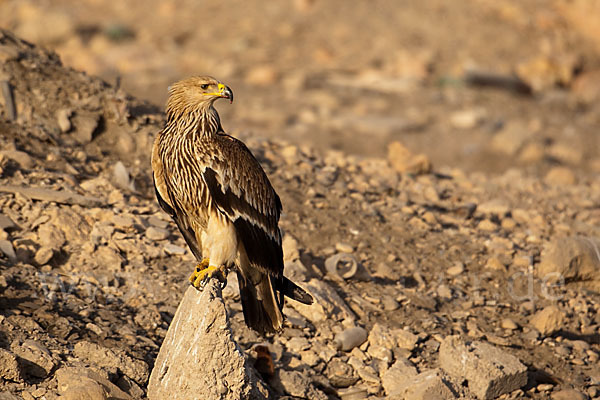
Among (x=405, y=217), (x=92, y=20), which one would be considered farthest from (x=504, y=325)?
(x=92, y=20)

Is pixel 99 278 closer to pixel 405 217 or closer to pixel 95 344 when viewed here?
pixel 95 344

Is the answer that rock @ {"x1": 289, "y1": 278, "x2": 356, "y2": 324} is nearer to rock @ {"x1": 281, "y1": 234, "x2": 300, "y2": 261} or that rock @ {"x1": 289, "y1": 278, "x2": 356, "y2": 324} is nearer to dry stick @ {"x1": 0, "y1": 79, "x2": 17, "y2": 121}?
rock @ {"x1": 281, "y1": 234, "x2": 300, "y2": 261}

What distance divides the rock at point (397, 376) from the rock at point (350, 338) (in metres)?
0.34

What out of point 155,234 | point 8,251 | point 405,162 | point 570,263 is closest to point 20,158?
point 8,251

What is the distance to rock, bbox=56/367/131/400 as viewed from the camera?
468cm

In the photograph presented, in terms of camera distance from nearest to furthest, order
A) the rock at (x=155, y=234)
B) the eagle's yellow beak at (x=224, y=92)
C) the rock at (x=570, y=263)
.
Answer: the eagle's yellow beak at (x=224, y=92)
the rock at (x=155, y=234)
the rock at (x=570, y=263)

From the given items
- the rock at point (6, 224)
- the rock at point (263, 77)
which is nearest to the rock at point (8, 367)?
the rock at point (6, 224)

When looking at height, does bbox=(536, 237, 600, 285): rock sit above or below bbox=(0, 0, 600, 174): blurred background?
below

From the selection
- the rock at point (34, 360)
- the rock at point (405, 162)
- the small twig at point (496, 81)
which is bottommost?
the rock at point (34, 360)

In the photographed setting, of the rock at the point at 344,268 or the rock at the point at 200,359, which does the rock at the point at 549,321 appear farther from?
the rock at the point at 200,359

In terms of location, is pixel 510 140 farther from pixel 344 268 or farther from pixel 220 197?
pixel 220 197

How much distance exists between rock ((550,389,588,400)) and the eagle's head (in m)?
3.30

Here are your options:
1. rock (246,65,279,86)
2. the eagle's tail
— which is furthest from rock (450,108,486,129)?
the eagle's tail

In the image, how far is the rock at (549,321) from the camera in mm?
6754
